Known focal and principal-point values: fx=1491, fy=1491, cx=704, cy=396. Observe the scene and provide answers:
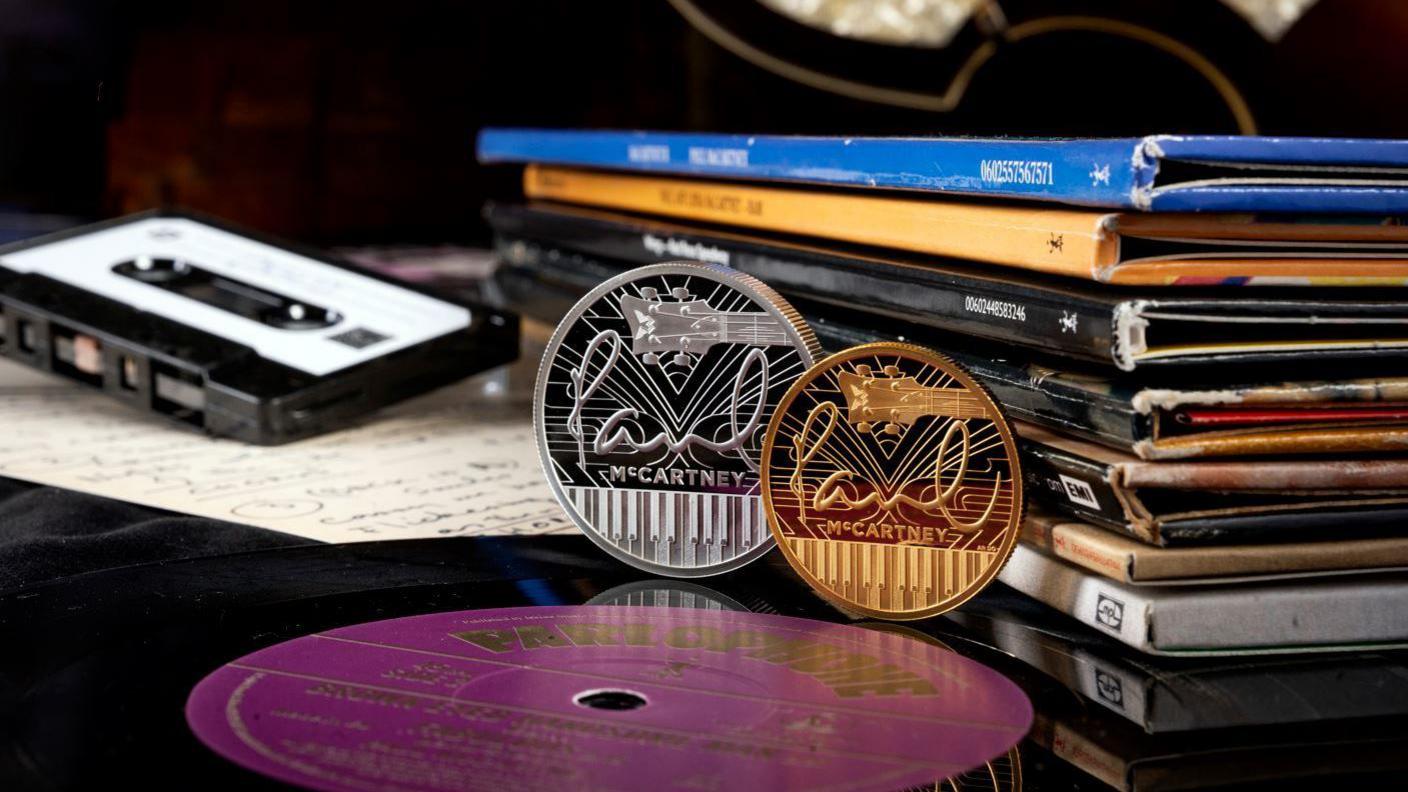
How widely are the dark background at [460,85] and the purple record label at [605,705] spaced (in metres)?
1.43

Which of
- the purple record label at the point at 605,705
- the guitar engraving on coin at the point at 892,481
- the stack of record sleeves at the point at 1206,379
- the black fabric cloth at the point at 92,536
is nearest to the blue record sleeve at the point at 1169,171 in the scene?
the stack of record sleeves at the point at 1206,379

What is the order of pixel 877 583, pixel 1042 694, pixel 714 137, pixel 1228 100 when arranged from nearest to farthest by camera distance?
pixel 1042 694 → pixel 877 583 → pixel 714 137 → pixel 1228 100

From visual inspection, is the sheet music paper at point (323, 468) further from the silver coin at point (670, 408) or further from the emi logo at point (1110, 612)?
the emi logo at point (1110, 612)

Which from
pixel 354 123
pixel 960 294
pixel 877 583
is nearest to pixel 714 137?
pixel 960 294

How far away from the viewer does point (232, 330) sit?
1.18 m

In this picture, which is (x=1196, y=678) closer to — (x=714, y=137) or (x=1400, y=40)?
(x=714, y=137)

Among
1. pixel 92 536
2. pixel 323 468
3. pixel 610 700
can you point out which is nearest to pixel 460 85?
pixel 323 468

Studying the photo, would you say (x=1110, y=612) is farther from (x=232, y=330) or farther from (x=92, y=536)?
(x=232, y=330)

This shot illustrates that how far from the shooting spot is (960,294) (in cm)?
79

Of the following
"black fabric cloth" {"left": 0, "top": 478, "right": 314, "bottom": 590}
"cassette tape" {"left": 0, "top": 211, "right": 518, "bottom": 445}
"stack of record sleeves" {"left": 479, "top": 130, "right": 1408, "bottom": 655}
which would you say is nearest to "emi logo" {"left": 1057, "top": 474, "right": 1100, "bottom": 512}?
"stack of record sleeves" {"left": 479, "top": 130, "right": 1408, "bottom": 655}

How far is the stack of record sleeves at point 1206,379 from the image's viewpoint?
0.66 meters

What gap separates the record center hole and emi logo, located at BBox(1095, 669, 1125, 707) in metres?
0.19

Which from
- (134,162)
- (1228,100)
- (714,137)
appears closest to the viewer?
(714,137)

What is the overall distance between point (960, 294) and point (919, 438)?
11cm
